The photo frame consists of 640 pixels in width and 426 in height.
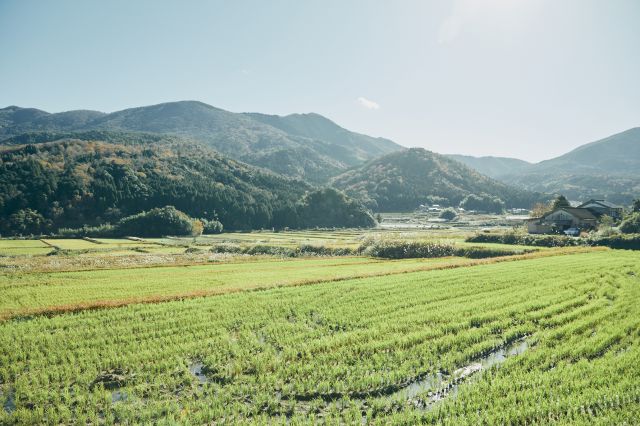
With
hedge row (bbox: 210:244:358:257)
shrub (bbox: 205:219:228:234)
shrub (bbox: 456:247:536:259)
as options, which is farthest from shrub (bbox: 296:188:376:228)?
shrub (bbox: 456:247:536:259)

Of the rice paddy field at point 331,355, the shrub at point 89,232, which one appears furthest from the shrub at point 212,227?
the rice paddy field at point 331,355

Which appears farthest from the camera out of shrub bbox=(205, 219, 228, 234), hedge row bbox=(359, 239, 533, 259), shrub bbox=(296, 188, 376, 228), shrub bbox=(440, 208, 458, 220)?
shrub bbox=(440, 208, 458, 220)

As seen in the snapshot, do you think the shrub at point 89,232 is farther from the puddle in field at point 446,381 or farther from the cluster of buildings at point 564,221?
the puddle in field at point 446,381

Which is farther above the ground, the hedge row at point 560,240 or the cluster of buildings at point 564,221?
the cluster of buildings at point 564,221

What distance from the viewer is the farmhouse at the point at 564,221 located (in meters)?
74.7

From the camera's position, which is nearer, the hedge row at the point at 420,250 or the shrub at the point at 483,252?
the shrub at the point at 483,252

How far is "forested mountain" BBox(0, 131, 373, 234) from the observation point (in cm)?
10325

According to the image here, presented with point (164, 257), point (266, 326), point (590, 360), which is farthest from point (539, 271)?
point (164, 257)

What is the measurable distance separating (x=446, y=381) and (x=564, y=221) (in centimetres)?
7959

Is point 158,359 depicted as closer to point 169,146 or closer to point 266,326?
point 266,326

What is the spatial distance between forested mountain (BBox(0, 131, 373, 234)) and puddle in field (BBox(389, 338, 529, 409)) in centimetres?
11243

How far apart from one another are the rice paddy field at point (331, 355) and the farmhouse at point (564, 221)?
57311 mm

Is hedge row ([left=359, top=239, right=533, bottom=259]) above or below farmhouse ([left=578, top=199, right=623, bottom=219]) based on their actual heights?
below

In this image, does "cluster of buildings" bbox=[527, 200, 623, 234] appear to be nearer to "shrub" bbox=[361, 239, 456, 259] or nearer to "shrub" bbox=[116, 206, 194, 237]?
"shrub" bbox=[361, 239, 456, 259]
